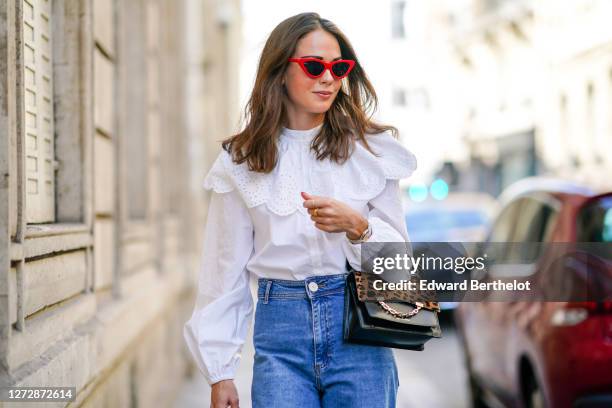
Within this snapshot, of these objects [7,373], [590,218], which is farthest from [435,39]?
[7,373]

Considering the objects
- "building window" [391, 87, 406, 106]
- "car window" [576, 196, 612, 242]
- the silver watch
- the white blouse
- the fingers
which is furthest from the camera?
"building window" [391, 87, 406, 106]

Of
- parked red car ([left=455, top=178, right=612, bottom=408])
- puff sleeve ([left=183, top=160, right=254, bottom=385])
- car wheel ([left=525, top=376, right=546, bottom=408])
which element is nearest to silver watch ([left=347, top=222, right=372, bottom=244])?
puff sleeve ([left=183, top=160, right=254, bottom=385])

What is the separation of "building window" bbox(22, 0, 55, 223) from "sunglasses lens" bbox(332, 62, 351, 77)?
1.16m

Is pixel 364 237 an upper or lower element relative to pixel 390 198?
lower

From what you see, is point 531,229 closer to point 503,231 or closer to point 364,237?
point 503,231

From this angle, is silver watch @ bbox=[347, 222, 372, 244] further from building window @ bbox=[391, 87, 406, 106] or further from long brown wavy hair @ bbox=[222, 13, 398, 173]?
building window @ bbox=[391, 87, 406, 106]

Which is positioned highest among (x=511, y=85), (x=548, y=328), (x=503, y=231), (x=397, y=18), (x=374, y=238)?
(x=397, y=18)

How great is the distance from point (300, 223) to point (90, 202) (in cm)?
168

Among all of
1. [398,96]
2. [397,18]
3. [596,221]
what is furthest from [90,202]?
[397,18]

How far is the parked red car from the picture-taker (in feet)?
16.6

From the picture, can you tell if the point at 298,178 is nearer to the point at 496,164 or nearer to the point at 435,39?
the point at 496,164

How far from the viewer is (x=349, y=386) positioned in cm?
314

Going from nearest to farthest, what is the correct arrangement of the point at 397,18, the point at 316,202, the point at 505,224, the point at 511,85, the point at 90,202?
the point at 316,202
the point at 90,202
the point at 505,224
the point at 511,85
the point at 397,18

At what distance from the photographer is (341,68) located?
3.36m
